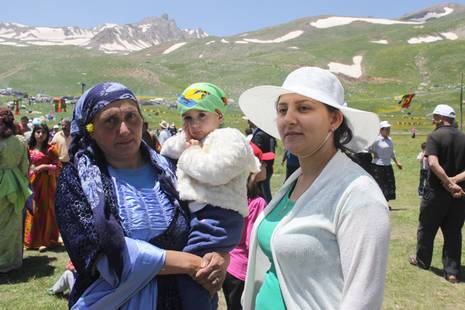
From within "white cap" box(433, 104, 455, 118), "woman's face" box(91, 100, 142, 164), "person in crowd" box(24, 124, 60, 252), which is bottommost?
"person in crowd" box(24, 124, 60, 252)

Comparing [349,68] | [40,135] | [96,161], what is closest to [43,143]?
[40,135]

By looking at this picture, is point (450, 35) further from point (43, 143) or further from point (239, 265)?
point (239, 265)

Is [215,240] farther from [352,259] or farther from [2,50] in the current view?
[2,50]

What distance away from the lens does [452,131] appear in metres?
5.99

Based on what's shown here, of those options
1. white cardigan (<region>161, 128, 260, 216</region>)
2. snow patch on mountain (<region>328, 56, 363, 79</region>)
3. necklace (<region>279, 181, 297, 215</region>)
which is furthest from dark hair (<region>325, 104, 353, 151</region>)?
snow patch on mountain (<region>328, 56, 363, 79</region>)

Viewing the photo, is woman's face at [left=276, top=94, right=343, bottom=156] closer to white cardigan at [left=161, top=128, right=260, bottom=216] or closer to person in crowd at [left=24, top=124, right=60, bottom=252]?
white cardigan at [left=161, top=128, right=260, bottom=216]

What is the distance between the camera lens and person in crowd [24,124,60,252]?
762cm

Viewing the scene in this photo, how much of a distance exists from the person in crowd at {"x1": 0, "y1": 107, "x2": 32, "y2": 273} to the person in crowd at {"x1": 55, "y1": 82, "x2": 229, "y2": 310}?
412 centimetres

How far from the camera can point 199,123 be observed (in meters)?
2.71

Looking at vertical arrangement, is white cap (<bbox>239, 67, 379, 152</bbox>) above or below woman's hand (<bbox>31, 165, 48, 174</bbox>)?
above

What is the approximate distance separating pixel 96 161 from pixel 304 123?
40.6 inches

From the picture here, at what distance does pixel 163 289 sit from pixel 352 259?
37.3 inches

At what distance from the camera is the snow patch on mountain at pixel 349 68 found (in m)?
74.3

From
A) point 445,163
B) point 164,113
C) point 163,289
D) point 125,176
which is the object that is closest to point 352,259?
point 163,289
